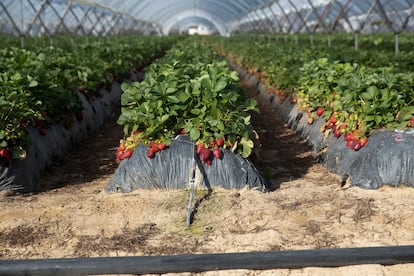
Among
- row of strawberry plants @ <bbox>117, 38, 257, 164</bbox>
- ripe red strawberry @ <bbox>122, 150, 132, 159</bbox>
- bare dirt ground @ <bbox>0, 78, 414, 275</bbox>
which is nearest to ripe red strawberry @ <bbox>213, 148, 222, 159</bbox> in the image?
row of strawberry plants @ <bbox>117, 38, 257, 164</bbox>

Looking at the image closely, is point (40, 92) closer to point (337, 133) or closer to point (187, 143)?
point (187, 143)

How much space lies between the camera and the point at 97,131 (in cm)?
791

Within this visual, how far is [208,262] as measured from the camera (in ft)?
9.78

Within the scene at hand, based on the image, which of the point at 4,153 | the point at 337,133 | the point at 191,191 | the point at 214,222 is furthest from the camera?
the point at 337,133

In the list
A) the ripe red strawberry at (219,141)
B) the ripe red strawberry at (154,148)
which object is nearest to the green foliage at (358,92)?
the ripe red strawberry at (219,141)

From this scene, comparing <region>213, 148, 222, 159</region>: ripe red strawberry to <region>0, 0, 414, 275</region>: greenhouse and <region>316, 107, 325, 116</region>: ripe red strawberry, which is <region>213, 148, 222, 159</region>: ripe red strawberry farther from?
<region>316, 107, 325, 116</region>: ripe red strawberry

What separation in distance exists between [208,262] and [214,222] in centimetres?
84

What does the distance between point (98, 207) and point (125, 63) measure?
736 cm

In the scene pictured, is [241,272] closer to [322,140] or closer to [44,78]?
[322,140]

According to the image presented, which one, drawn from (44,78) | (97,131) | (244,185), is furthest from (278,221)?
(97,131)

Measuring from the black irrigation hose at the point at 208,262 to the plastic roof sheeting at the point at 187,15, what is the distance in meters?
19.8

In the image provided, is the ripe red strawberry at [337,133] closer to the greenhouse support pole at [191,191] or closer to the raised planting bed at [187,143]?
the raised planting bed at [187,143]

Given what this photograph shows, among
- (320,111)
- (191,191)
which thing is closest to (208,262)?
(191,191)

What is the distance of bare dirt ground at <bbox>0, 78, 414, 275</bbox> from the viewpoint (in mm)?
3424
